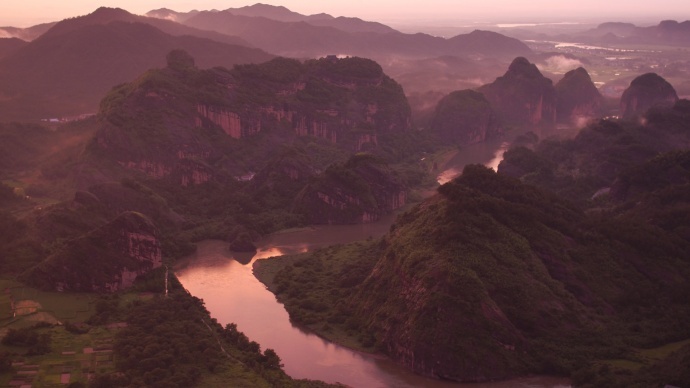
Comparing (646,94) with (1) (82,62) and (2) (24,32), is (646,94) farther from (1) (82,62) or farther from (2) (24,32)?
(2) (24,32)

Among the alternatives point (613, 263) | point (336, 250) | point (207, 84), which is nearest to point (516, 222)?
point (613, 263)

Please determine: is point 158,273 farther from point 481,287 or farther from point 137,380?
point 481,287

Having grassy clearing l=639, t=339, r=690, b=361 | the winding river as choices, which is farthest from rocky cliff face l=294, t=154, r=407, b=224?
grassy clearing l=639, t=339, r=690, b=361

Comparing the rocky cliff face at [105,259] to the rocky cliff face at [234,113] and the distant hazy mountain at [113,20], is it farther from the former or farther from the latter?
the distant hazy mountain at [113,20]

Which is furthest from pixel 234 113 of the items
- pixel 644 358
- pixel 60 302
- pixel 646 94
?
pixel 646 94

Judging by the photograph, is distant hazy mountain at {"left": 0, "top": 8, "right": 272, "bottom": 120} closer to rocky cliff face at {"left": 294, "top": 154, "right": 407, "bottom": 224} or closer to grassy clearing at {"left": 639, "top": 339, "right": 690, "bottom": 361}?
rocky cliff face at {"left": 294, "top": 154, "right": 407, "bottom": 224}

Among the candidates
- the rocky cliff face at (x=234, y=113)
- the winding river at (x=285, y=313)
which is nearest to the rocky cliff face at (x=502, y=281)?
the winding river at (x=285, y=313)
